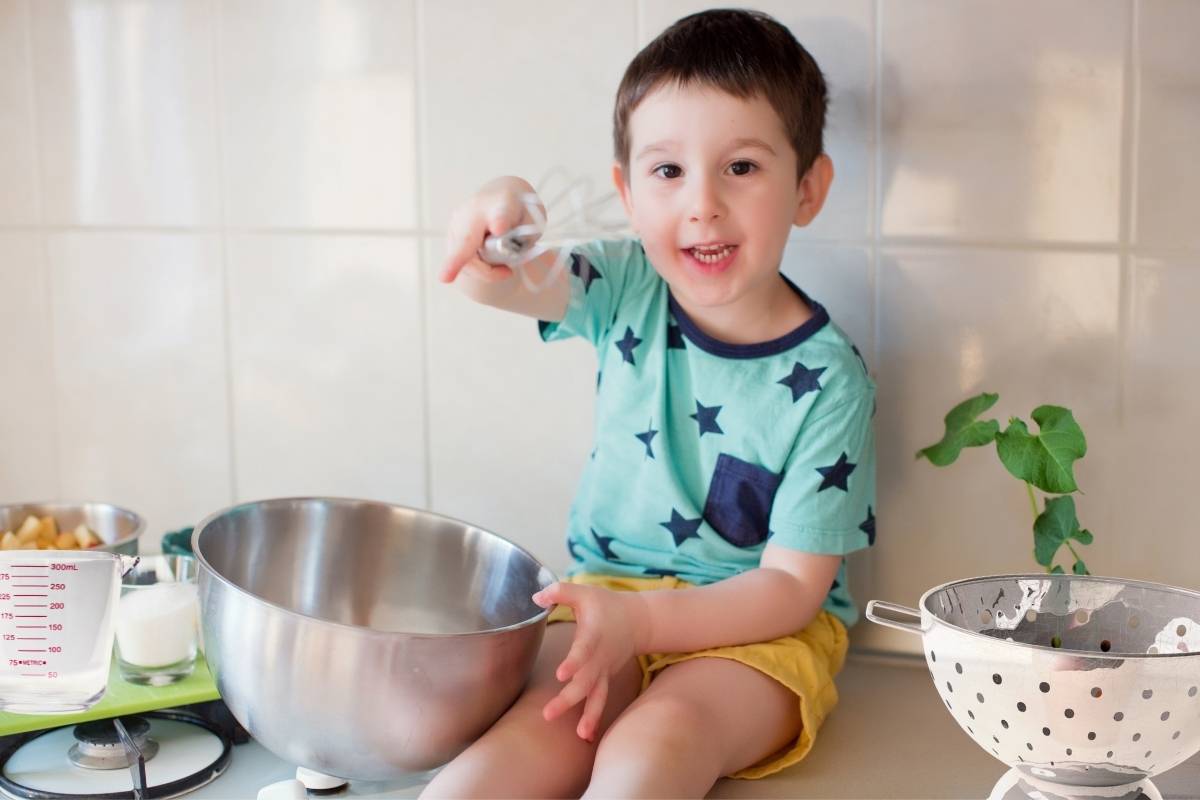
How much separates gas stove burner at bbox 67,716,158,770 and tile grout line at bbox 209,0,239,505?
0.42 meters

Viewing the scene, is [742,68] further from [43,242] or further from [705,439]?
[43,242]

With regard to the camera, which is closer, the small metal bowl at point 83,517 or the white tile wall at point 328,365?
the small metal bowl at point 83,517

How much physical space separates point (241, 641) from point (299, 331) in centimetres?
51

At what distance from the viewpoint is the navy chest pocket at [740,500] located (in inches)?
38.9

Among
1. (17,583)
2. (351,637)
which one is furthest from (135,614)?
(351,637)

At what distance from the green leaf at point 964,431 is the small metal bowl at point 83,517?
2.19ft

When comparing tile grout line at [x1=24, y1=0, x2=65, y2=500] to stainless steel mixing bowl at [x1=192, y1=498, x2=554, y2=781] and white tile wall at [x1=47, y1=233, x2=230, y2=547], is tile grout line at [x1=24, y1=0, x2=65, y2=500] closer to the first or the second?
white tile wall at [x1=47, y1=233, x2=230, y2=547]

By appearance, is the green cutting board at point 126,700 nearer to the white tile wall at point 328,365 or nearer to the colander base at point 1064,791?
the white tile wall at point 328,365

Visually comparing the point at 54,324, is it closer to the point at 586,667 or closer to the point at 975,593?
the point at 586,667

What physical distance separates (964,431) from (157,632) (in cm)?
60

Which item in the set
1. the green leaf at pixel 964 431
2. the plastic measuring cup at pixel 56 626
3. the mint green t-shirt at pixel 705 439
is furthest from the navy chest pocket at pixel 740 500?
the plastic measuring cup at pixel 56 626

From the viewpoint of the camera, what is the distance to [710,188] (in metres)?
0.92

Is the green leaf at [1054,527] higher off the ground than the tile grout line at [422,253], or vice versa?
the tile grout line at [422,253]

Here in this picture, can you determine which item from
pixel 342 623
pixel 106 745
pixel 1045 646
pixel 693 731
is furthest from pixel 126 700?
pixel 1045 646
